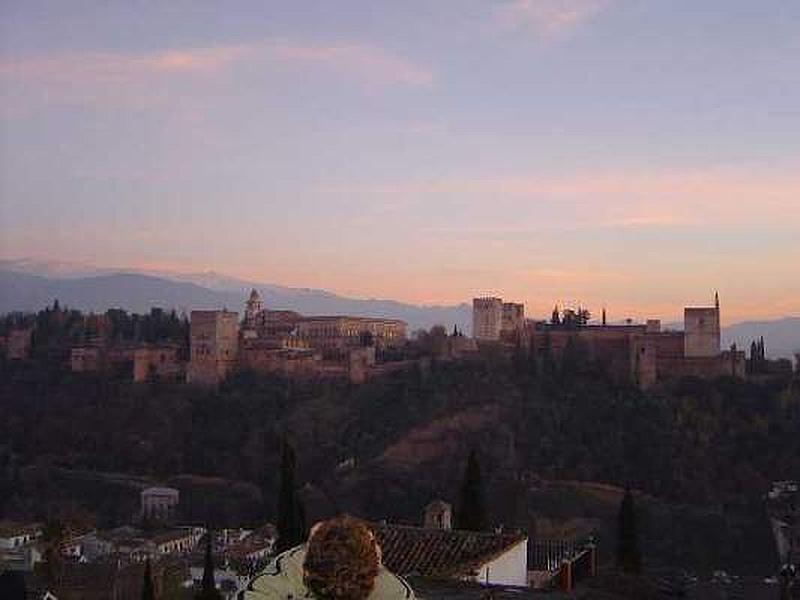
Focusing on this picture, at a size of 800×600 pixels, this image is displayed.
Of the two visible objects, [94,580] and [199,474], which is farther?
[199,474]

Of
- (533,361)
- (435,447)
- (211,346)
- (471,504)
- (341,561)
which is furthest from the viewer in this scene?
(211,346)

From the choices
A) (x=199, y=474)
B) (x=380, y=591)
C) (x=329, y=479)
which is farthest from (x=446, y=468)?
(x=380, y=591)

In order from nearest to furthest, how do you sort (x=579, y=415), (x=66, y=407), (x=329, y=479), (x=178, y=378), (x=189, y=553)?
(x=189, y=553) → (x=329, y=479) → (x=579, y=415) → (x=66, y=407) → (x=178, y=378)

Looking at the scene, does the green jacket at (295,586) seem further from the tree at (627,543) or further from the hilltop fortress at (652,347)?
the hilltop fortress at (652,347)

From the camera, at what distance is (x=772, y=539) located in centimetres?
3044

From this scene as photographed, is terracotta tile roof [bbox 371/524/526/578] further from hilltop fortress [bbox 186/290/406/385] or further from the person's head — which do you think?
hilltop fortress [bbox 186/290/406/385]

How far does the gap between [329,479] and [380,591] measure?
3982 centimetres

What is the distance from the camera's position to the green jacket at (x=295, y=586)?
2.60 metres

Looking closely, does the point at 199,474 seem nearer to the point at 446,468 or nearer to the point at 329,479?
the point at 329,479

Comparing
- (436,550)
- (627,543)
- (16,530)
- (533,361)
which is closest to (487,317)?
(533,361)

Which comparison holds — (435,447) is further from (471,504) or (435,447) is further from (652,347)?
(471,504)

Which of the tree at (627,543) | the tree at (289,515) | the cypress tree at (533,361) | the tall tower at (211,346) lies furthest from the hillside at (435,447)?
the tree at (289,515)

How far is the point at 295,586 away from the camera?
262 centimetres

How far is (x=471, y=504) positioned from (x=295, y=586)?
11741 mm
